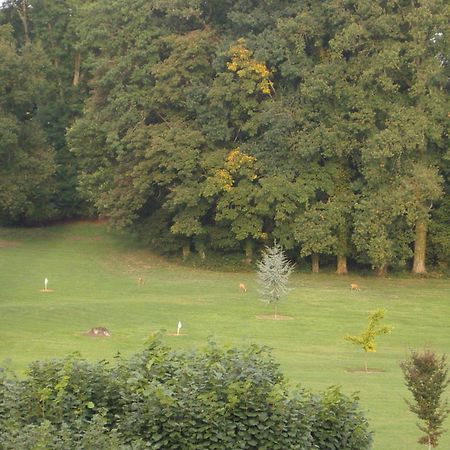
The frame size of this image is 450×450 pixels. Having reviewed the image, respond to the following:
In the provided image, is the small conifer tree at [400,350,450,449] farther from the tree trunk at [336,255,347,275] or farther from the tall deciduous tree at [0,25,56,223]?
the tall deciduous tree at [0,25,56,223]

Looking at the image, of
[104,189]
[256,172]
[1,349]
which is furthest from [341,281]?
[1,349]

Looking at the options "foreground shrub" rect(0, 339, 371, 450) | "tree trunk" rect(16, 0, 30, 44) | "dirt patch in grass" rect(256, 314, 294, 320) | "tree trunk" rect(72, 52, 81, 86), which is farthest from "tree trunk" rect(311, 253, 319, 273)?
"foreground shrub" rect(0, 339, 371, 450)

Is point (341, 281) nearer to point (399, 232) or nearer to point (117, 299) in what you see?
point (399, 232)

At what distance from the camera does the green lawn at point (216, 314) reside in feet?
83.4

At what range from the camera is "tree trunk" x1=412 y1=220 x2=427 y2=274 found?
Result: 4872 cm

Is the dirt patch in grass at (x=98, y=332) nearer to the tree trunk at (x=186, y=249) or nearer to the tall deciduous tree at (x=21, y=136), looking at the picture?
the tree trunk at (x=186, y=249)

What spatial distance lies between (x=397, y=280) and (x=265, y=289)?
485 inches

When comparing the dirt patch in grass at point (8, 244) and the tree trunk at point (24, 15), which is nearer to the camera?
the dirt patch in grass at point (8, 244)

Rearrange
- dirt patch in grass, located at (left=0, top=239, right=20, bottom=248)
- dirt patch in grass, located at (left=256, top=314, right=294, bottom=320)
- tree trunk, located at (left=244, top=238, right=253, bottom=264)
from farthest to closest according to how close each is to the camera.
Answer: dirt patch in grass, located at (left=0, top=239, right=20, bottom=248)
tree trunk, located at (left=244, top=238, right=253, bottom=264)
dirt patch in grass, located at (left=256, top=314, right=294, bottom=320)

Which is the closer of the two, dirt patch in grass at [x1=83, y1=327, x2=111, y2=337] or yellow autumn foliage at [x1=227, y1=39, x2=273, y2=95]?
dirt patch in grass at [x1=83, y1=327, x2=111, y2=337]

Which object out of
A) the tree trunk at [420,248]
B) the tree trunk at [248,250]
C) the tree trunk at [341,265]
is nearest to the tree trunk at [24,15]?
the tree trunk at [248,250]

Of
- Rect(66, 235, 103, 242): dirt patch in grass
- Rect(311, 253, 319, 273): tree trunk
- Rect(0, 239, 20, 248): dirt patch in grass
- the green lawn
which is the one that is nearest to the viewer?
the green lawn

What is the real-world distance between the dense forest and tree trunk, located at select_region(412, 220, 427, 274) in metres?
0.09

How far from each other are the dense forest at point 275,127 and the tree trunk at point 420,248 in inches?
3.5
